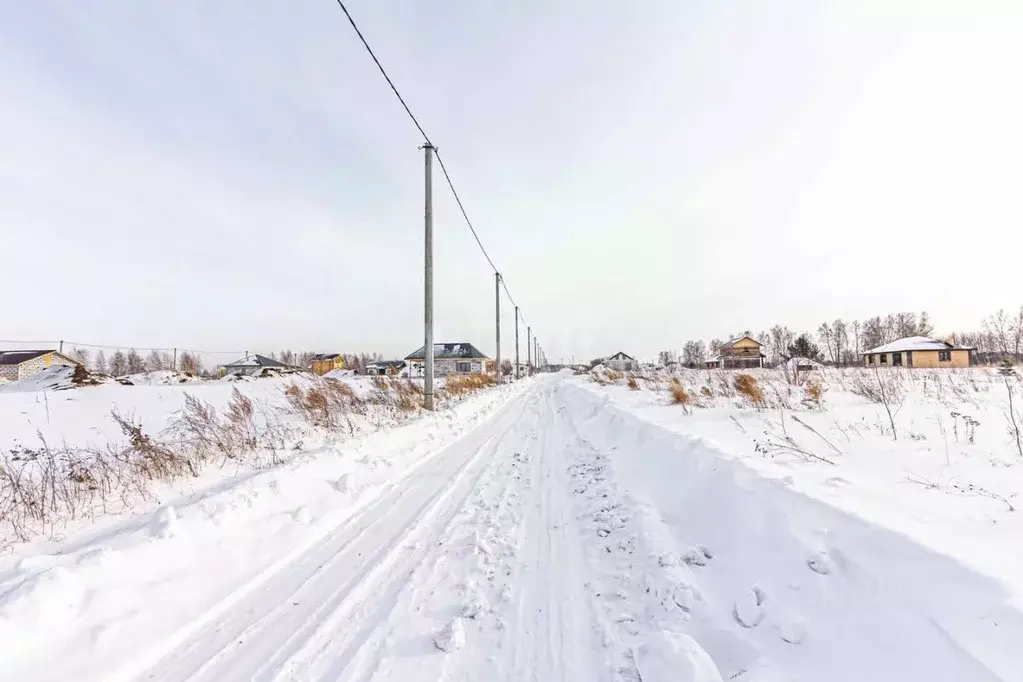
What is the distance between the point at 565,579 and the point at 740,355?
75.5m

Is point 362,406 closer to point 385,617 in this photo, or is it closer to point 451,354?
point 385,617

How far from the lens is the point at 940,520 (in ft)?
9.66

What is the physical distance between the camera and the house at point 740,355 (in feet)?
210

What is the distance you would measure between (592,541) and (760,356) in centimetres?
8037

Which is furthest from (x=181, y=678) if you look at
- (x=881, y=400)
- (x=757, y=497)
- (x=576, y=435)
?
(x=881, y=400)

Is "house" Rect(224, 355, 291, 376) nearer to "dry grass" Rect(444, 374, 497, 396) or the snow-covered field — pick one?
"dry grass" Rect(444, 374, 497, 396)

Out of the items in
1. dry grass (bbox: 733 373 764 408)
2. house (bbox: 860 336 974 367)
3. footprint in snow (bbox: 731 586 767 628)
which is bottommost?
footprint in snow (bbox: 731 586 767 628)

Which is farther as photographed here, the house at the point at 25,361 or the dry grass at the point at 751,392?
the house at the point at 25,361

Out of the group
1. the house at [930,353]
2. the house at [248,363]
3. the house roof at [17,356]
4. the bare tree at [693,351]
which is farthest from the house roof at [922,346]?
the house roof at [17,356]

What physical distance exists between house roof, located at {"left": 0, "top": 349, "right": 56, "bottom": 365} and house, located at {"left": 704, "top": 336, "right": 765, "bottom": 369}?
92728mm

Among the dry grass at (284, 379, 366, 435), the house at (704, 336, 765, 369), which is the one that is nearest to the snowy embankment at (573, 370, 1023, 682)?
the dry grass at (284, 379, 366, 435)

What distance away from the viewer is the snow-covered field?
221 cm

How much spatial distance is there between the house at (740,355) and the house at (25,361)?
8730cm

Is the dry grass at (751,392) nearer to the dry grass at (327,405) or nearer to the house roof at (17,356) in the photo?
the dry grass at (327,405)
